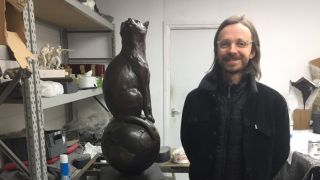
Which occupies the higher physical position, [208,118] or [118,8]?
[118,8]

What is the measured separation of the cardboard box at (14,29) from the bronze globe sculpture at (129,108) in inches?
15.3

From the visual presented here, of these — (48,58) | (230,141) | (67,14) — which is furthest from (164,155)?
(67,14)

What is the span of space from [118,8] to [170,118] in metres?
1.23

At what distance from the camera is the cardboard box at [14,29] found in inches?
28.3

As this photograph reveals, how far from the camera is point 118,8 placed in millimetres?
2648

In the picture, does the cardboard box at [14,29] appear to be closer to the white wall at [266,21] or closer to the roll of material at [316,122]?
the white wall at [266,21]

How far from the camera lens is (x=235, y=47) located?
108 cm

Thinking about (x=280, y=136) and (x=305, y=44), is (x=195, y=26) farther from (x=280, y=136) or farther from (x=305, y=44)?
(x=280, y=136)

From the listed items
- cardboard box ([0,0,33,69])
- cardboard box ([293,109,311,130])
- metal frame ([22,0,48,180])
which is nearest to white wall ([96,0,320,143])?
cardboard box ([293,109,311,130])

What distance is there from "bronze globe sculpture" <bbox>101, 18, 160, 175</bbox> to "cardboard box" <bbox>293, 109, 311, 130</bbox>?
6.34 ft

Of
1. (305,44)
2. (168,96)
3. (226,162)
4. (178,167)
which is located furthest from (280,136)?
(305,44)

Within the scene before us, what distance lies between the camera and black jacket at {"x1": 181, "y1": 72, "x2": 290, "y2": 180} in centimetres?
111

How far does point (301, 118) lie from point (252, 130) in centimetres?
175

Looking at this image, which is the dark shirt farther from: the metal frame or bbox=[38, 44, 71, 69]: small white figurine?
bbox=[38, 44, 71, 69]: small white figurine
